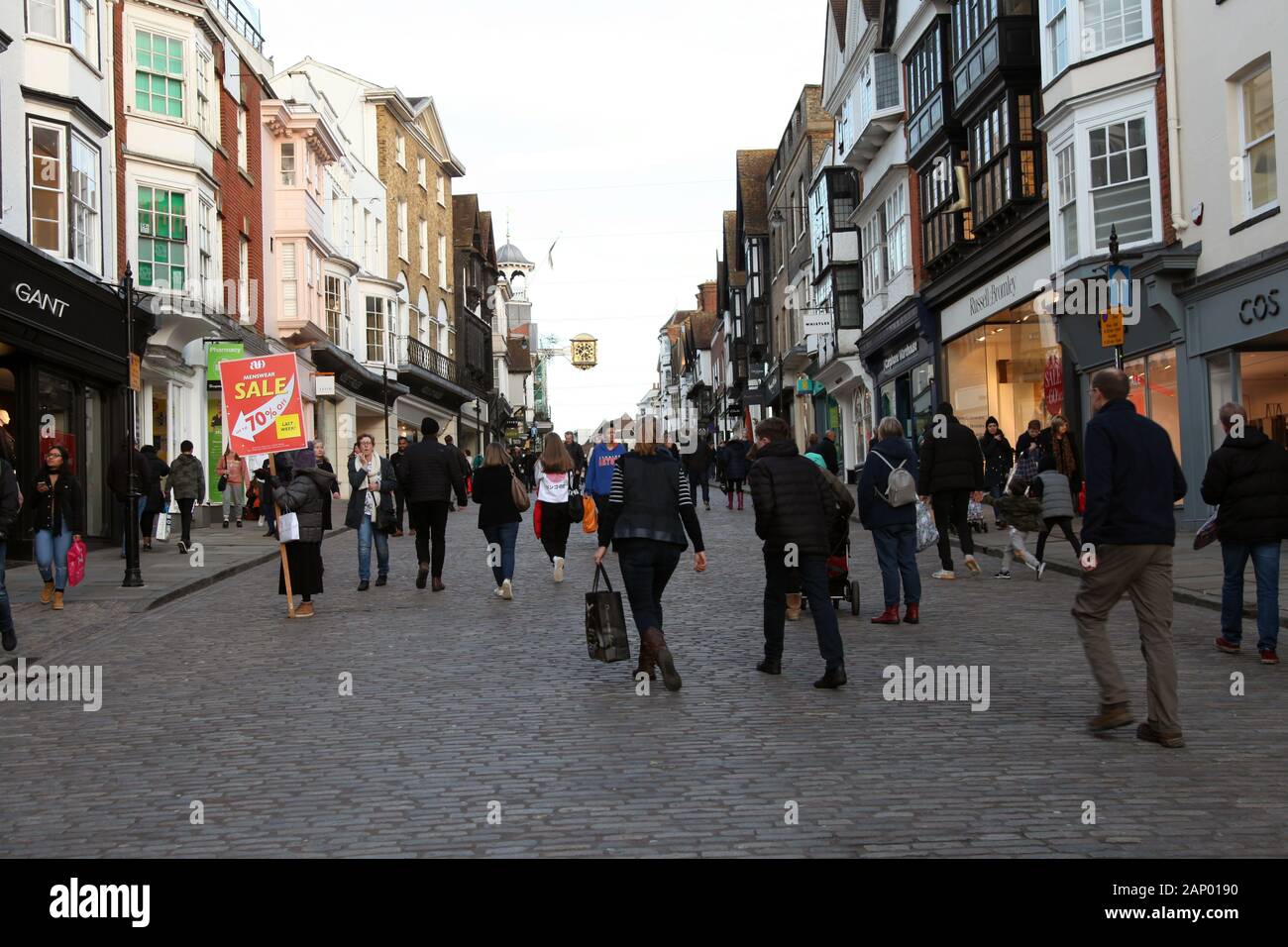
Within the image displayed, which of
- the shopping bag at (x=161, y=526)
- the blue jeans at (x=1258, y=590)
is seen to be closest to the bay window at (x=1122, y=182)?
the blue jeans at (x=1258, y=590)

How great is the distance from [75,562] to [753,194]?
2044 inches

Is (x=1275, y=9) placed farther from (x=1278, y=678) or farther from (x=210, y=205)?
(x=210, y=205)

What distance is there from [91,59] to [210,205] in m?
6.34

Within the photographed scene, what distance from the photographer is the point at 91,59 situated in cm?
2161

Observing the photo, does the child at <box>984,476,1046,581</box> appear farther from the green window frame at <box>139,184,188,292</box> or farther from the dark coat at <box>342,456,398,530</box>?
the green window frame at <box>139,184,188,292</box>

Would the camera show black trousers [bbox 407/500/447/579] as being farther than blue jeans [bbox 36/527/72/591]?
Yes

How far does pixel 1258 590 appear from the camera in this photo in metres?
8.91

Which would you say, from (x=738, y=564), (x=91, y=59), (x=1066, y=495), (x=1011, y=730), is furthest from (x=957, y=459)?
(x=91, y=59)

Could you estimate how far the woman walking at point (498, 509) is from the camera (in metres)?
14.1

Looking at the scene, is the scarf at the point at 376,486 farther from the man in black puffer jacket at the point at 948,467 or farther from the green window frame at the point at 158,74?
the green window frame at the point at 158,74

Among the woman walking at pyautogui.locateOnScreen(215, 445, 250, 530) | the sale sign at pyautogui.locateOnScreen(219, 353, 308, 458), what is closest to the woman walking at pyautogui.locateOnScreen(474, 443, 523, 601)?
the sale sign at pyautogui.locateOnScreen(219, 353, 308, 458)

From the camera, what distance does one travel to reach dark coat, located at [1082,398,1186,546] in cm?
668

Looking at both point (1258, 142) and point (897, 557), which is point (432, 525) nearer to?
point (897, 557)

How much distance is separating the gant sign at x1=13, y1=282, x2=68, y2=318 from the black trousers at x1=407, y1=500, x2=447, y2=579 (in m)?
7.23
